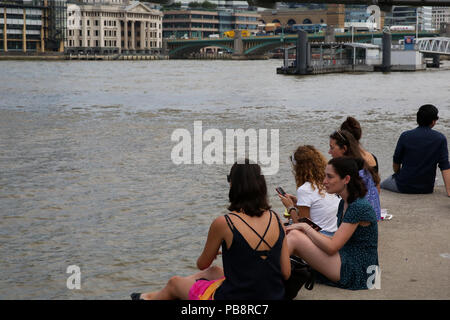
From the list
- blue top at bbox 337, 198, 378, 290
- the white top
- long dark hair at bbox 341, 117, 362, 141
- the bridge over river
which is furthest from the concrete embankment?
the bridge over river

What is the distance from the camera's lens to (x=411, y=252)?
229 inches

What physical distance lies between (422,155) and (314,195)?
8.24ft

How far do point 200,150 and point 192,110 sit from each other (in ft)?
42.2

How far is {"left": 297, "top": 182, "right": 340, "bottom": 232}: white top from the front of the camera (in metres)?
5.61

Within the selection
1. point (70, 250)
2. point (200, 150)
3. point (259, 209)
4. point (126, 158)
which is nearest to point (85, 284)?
point (70, 250)

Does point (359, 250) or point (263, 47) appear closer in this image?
point (359, 250)

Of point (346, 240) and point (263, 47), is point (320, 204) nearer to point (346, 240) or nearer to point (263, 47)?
point (346, 240)

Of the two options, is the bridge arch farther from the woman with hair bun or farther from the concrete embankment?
the woman with hair bun

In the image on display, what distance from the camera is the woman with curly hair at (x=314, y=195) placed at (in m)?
5.61

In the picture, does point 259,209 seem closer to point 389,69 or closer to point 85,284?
point 85,284

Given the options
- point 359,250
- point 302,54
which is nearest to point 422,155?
point 359,250

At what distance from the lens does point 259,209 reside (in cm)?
397

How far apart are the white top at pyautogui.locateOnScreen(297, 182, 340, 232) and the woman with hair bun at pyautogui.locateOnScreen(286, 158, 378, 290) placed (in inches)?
27.3

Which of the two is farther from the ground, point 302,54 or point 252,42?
point 252,42
